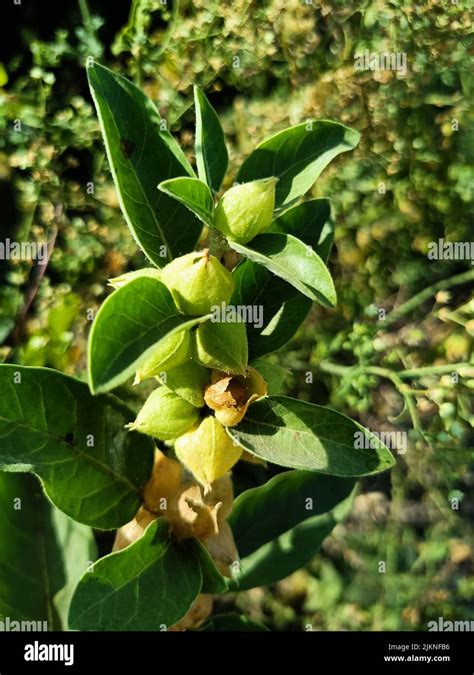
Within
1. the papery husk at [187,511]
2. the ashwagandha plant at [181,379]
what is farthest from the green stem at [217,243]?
the papery husk at [187,511]

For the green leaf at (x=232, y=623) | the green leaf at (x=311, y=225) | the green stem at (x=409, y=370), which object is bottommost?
the green leaf at (x=232, y=623)

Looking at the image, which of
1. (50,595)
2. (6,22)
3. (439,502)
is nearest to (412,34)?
(439,502)

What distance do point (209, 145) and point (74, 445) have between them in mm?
356

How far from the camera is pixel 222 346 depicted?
66 cm

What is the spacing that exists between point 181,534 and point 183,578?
5cm

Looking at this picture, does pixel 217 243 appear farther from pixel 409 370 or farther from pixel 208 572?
pixel 409 370

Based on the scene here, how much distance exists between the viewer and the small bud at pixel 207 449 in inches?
28.1

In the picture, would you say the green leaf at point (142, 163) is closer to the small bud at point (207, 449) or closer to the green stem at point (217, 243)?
the green stem at point (217, 243)

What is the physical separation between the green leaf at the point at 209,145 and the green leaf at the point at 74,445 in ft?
0.87

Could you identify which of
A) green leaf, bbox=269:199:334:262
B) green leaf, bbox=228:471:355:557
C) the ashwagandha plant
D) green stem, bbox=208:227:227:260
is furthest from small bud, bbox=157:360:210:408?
green leaf, bbox=228:471:355:557

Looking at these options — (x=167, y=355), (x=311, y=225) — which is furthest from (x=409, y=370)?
(x=167, y=355)

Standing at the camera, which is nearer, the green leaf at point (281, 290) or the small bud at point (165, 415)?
the small bud at point (165, 415)

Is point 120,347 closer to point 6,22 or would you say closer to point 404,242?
point 404,242

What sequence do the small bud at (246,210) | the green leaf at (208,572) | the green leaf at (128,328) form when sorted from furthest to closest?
the green leaf at (208,572), the small bud at (246,210), the green leaf at (128,328)
